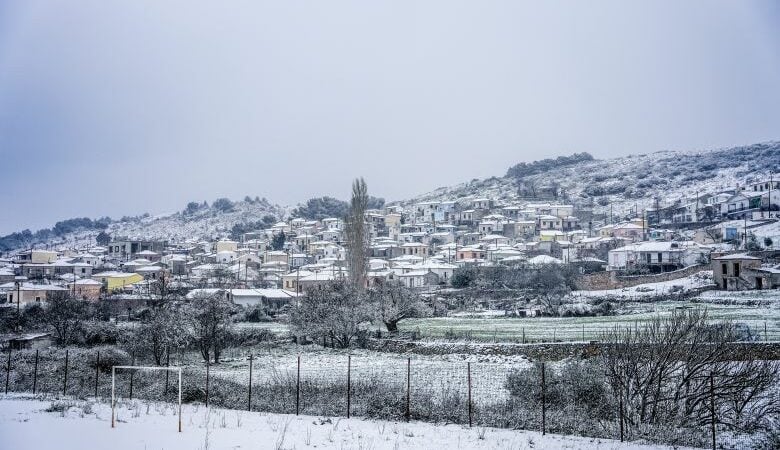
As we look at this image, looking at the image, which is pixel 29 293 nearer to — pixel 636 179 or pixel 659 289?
pixel 659 289

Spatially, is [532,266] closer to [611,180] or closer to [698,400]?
[698,400]

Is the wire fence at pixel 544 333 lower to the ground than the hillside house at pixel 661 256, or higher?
lower

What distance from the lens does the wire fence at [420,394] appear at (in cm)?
1235

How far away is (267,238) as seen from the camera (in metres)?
121

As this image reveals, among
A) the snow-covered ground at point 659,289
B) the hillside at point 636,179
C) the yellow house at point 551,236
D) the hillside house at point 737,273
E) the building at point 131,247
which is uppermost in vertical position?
the hillside at point 636,179

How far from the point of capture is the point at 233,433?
39.5 feet

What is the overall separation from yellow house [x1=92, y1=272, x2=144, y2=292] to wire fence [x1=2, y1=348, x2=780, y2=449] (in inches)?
2134

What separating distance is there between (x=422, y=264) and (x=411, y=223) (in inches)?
1908

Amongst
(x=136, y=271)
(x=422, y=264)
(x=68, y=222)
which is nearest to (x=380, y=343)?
(x=422, y=264)

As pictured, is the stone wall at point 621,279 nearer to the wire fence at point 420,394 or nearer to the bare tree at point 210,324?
the wire fence at point 420,394

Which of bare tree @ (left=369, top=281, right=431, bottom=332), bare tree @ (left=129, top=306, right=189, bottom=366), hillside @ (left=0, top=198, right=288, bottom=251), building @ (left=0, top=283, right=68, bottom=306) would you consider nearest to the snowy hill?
hillside @ (left=0, top=198, right=288, bottom=251)

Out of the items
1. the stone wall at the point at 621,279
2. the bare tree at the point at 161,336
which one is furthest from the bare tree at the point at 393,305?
the stone wall at the point at 621,279

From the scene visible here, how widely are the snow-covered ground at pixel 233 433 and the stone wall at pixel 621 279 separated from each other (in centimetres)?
4441

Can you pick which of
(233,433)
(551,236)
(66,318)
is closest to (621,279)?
(551,236)
